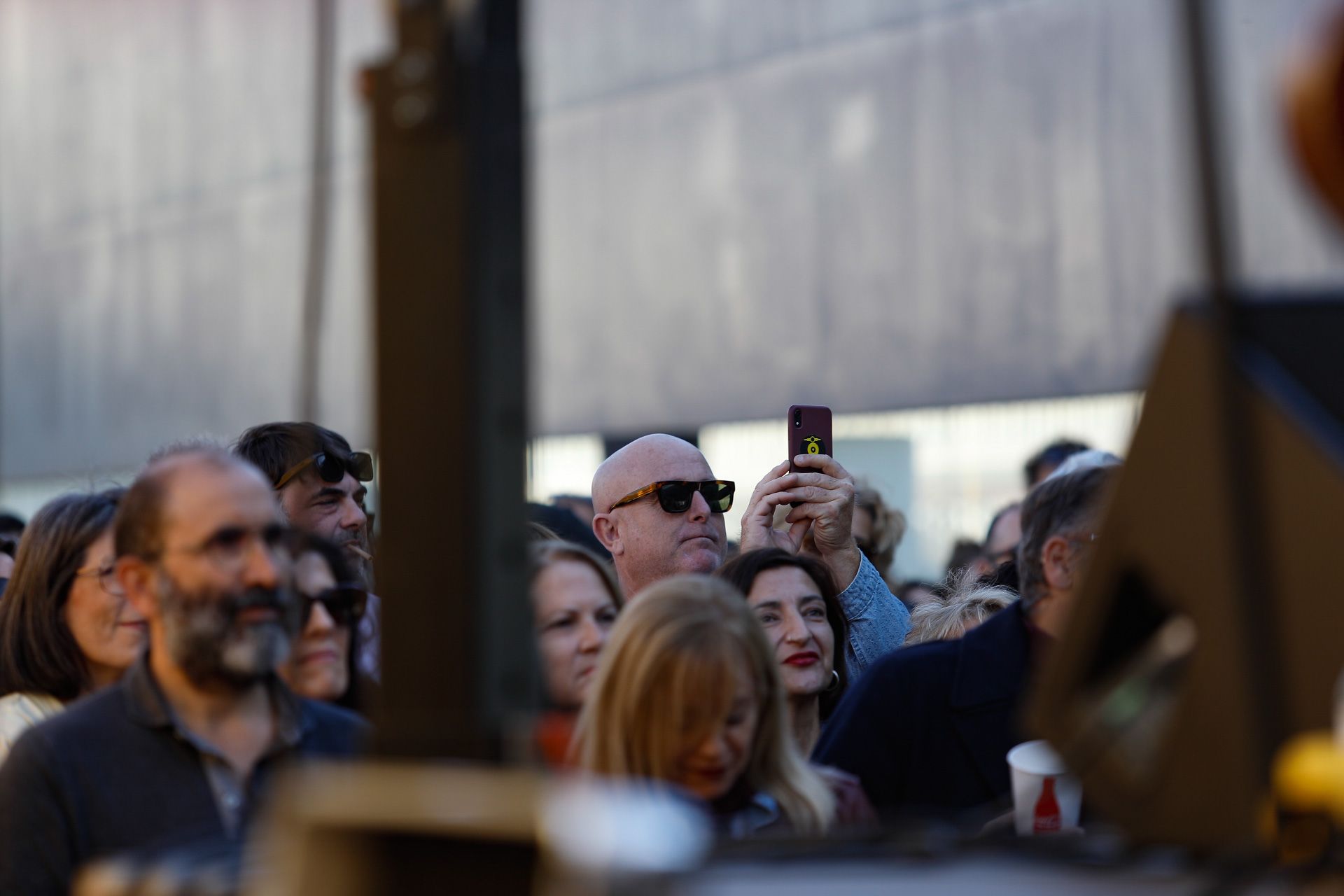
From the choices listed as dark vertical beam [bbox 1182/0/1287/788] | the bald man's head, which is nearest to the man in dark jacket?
the bald man's head

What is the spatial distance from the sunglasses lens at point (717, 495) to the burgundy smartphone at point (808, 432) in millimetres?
203

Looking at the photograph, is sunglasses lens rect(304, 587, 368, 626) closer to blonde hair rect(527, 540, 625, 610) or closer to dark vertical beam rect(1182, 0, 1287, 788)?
blonde hair rect(527, 540, 625, 610)

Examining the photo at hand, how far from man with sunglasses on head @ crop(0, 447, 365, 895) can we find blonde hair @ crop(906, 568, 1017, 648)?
6.24ft

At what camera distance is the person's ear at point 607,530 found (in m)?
4.62

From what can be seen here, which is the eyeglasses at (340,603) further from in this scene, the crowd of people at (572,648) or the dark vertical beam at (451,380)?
the dark vertical beam at (451,380)

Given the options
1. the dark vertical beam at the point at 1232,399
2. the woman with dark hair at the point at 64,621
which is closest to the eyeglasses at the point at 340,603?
the woman with dark hair at the point at 64,621

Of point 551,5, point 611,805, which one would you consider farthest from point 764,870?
point 551,5

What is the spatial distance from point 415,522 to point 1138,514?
667 millimetres

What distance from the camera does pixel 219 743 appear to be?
8.87 feet

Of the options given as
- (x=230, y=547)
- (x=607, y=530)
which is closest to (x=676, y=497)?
(x=607, y=530)

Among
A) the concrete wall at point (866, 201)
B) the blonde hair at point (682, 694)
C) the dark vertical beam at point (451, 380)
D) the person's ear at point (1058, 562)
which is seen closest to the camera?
the dark vertical beam at point (451, 380)

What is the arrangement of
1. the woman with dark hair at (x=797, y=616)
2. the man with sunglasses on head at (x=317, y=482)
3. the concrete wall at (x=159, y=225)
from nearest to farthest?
the woman with dark hair at (x=797, y=616) → the man with sunglasses on head at (x=317, y=482) → the concrete wall at (x=159, y=225)

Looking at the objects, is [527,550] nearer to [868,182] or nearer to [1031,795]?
[1031,795]

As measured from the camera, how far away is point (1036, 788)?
98.9 inches
